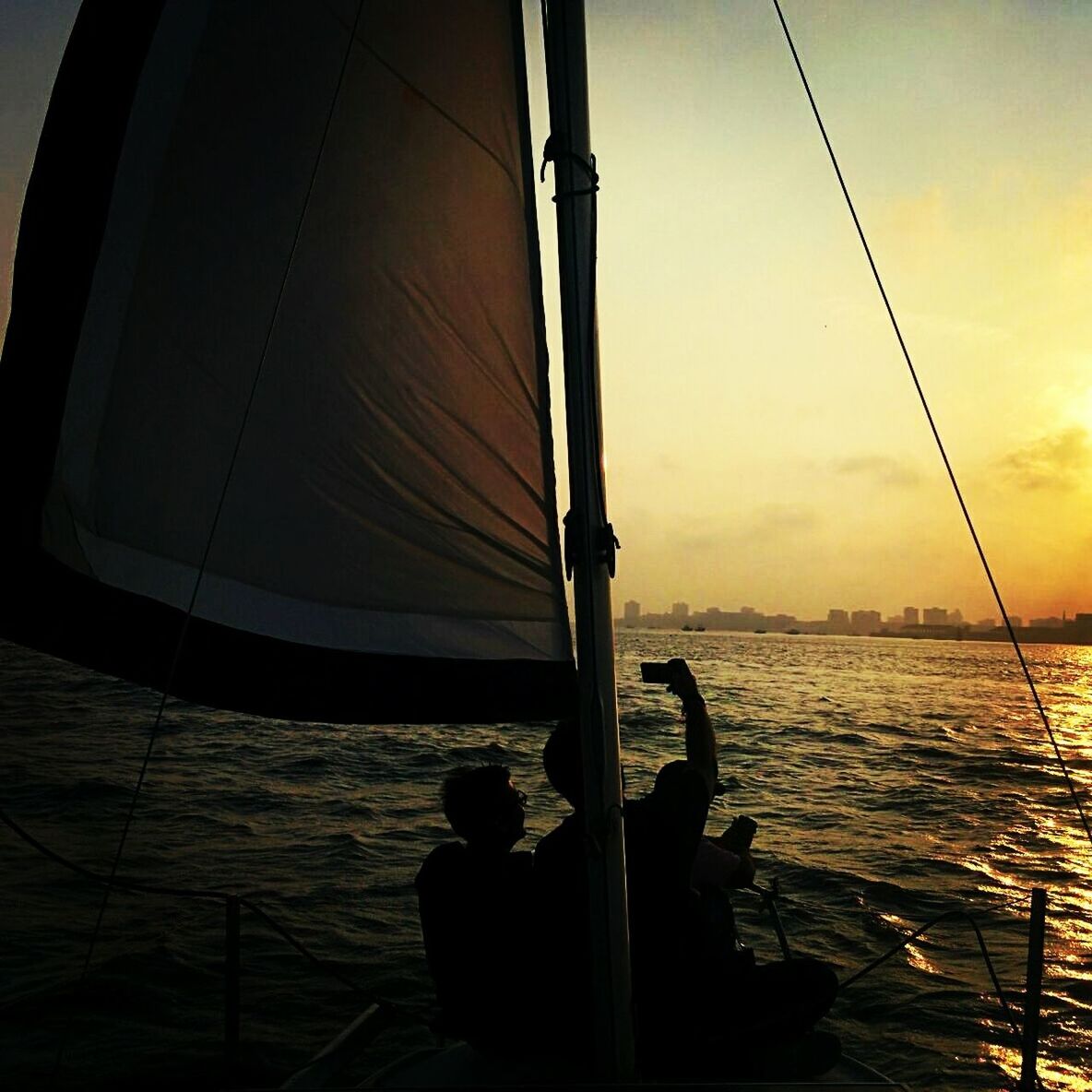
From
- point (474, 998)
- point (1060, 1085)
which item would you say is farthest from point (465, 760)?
point (474, 998)

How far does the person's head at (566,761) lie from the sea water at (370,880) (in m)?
0.57

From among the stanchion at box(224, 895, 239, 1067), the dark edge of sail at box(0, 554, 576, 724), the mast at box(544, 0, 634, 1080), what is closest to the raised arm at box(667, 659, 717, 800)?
the dark edge of sail at box(0, 554, 576, 724)

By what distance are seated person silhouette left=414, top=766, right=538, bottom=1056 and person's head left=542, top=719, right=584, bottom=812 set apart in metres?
0.16

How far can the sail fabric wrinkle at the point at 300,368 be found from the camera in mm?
3168

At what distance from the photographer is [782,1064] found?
10.2ft

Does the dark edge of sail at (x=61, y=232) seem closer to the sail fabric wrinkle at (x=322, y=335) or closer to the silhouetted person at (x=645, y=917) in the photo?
the sail fabric wrinkle at (x=322, y=335)

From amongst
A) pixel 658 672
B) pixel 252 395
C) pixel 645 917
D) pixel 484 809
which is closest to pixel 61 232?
pixel 252 395

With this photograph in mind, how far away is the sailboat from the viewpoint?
122 inches

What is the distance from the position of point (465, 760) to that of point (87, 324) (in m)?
17.4

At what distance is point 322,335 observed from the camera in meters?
3.40

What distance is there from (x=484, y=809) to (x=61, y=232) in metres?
2.21

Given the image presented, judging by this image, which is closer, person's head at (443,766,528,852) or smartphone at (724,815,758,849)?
person's head at (443,766,528,852)

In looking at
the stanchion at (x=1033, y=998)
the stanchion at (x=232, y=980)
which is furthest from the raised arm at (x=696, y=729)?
the stanchion at (x=232, y=980)

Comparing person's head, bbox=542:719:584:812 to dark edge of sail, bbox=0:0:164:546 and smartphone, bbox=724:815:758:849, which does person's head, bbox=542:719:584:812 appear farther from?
dark edge of sail, bbox=0:0:164:546
